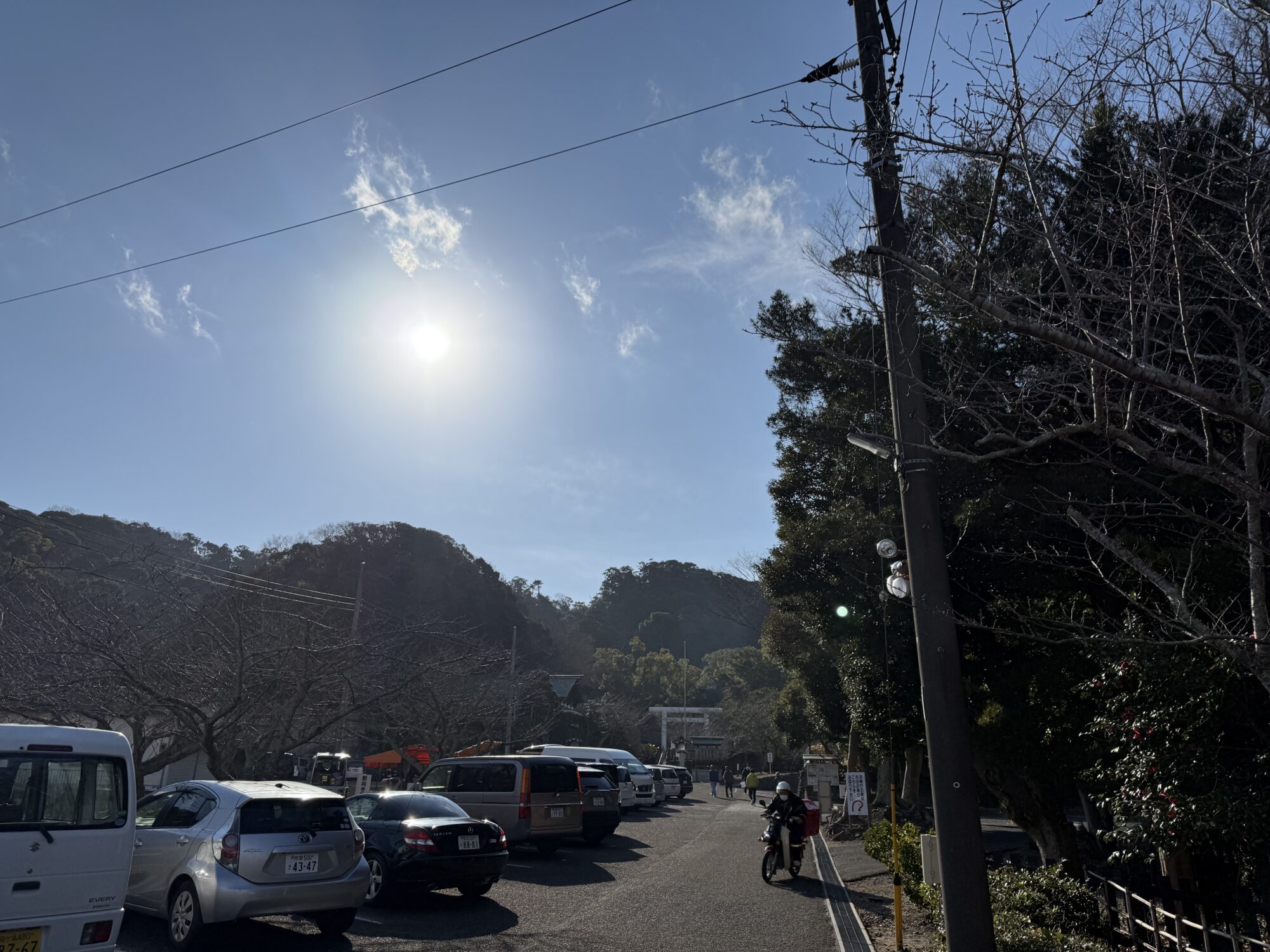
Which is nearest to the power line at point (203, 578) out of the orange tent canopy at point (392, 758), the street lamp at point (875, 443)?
the orange tent canopy at point (392, 758)

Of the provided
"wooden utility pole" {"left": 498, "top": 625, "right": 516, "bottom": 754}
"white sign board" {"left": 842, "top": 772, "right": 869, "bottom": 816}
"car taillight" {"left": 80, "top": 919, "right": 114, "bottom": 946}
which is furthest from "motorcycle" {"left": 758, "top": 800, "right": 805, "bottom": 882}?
"wooden utility pole" {"left": 498, "top": 625, "right": 516, "bottom": 754}

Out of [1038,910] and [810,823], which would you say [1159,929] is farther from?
[810,823]

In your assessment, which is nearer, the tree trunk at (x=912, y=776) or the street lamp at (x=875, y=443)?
the street lamp at (x=875, y=443)

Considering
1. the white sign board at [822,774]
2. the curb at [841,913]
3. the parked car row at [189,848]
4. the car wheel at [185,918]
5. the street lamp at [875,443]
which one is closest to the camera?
the parked car row at [189,848]

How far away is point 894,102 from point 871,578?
965 cm

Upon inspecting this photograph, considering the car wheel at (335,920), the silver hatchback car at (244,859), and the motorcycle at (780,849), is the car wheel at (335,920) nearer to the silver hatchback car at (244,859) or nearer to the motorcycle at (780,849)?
the silver hatchback car at (244,859)

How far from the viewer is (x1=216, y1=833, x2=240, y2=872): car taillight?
692 cm

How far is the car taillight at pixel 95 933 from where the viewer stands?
549 centimetres

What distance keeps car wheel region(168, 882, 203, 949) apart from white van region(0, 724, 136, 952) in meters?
1.32

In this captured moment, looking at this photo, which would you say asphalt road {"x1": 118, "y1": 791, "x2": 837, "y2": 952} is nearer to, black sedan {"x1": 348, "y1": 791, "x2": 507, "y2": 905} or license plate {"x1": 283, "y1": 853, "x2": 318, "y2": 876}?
black sedan {"x1": 348, "y1": 791, "x2": 507, "y2": 905}

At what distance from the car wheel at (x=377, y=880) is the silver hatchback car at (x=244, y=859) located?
1.60 meters

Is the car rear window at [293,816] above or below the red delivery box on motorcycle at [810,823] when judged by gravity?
above

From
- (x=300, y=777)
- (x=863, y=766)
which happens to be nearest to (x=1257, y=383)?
(x=863, y=766)

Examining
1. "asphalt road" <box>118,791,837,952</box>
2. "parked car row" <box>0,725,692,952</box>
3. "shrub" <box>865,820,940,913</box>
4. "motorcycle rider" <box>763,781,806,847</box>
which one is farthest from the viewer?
"motorcycle rider" <box>763,781,806,847</box>
